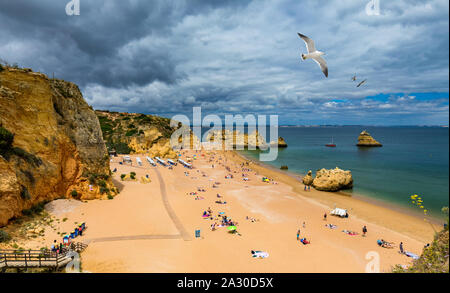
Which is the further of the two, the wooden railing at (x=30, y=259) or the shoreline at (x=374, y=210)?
the shoreline at (x=374, y=210)

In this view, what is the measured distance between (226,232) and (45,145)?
1820cm

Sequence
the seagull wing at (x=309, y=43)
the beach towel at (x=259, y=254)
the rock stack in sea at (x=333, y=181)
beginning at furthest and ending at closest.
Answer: the rock stack in sea at (x=333, y=181) → the beach towel at (x=259, y=254) → the seagull wing at (x=309, y=43)

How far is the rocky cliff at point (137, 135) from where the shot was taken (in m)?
62.5

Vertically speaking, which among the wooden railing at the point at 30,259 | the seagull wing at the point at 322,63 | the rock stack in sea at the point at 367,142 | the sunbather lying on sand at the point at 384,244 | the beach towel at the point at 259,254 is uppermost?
the seagull wing at the point at 322,63

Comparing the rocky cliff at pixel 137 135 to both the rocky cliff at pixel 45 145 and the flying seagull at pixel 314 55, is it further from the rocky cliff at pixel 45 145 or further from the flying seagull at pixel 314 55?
the flying seagull at pixel 314 55

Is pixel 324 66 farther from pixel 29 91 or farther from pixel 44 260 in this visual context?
pixel 29 91

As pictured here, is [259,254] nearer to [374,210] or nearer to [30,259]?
[30,259]

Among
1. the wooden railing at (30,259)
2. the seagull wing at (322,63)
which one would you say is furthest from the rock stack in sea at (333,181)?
the wooden railing at (30,259)

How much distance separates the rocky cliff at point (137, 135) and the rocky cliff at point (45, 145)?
33814 mm

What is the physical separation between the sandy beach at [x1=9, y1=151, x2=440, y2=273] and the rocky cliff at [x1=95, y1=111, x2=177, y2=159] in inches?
1195

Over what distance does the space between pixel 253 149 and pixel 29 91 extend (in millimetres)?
86457

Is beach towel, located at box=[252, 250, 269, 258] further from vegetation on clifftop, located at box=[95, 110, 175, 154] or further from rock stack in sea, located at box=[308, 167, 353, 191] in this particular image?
vegetation on clifftop, located at box=[95, 110, 175, 154]

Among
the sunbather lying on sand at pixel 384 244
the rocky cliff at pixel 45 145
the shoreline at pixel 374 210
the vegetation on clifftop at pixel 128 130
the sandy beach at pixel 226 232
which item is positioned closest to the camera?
the sandy beach at pixel 226 232

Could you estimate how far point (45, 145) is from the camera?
773 inches
